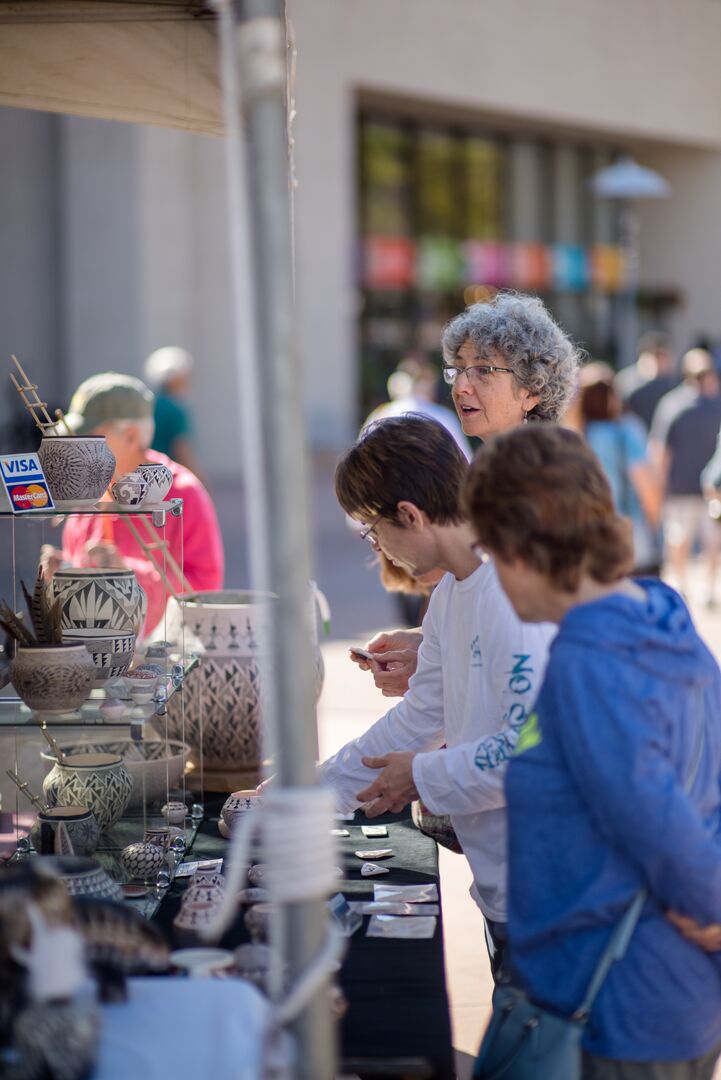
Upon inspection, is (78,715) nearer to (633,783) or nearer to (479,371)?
(633,783)

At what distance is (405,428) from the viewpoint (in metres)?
2.28

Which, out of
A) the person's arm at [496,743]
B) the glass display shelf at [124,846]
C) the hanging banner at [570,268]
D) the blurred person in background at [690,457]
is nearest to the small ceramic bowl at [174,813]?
the glass display shelf at [124,846]

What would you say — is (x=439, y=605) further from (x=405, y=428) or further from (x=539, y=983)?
(x=539, y=983)

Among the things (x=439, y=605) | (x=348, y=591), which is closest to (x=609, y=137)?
(x=348, y=591)

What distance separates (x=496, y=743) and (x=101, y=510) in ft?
2.68

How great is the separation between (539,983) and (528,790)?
0.82 feet

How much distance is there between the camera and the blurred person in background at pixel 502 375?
279cm

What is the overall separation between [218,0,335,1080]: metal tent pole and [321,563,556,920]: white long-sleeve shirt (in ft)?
2.35

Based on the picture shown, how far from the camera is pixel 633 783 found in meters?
1.51

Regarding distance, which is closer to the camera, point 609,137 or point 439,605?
point 439,605

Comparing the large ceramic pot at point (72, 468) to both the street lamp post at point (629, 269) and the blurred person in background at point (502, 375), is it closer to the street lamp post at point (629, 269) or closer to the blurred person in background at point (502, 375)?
the blurred person in background at point (502, 375)

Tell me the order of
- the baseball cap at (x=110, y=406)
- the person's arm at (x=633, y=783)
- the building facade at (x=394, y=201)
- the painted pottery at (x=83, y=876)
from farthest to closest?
the building facade at (x=394, y=201) → the baseball cap at (x=110, y=406) → the painted pottery at (x=83, y=876) → the person's arm at (x=633, y=783)

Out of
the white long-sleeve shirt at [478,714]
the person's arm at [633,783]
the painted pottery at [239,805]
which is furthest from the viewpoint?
the painted pottery at [239,805]

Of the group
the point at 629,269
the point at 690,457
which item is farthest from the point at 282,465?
the point at 629,269
